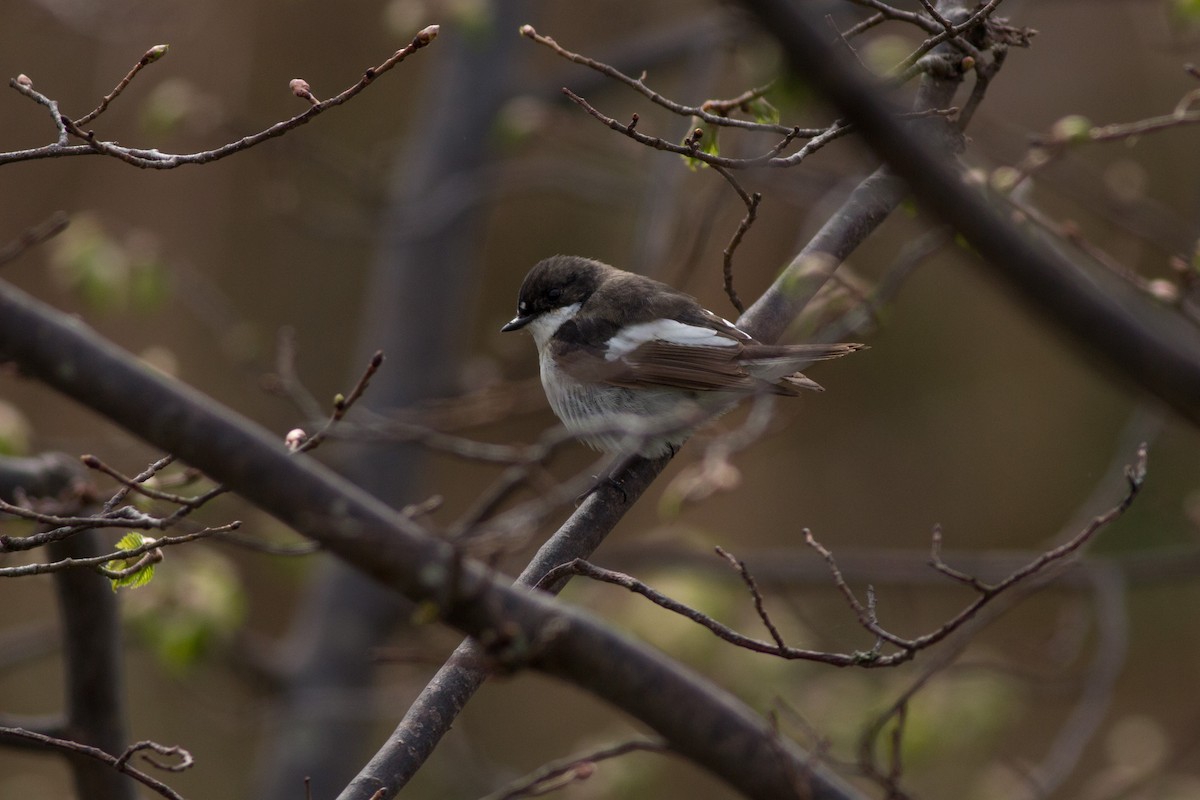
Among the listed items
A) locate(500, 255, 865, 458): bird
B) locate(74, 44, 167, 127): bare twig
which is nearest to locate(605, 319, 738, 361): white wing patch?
locate(500, 255, 865, 458): bird

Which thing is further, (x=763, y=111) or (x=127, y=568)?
(x=763, y=111)

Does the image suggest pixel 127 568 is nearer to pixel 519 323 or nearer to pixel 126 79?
pixel 126 79

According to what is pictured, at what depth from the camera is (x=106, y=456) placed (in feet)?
23.2

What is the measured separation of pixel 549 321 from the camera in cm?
479

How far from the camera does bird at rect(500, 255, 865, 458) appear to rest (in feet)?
12.4

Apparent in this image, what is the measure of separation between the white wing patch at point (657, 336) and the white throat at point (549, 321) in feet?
1.13

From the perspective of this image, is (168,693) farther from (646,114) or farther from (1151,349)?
(1151,349)

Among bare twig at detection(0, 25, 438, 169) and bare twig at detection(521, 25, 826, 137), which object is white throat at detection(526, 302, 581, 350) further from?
bare twig at detection(0, 25, 438, 169)

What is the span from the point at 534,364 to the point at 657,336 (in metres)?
1.93

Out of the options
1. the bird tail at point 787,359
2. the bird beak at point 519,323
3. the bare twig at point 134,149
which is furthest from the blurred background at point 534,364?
the bare twig at point 134,149

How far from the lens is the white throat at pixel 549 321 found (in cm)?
472

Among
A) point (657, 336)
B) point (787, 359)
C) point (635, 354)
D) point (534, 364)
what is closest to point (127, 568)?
point (787, 359)

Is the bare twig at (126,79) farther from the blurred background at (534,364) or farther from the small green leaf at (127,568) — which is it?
the blurred background at (534,364)

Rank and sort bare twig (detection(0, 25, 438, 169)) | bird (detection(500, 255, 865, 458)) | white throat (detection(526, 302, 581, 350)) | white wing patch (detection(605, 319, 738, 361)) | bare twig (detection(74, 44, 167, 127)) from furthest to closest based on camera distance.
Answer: white throat (detection(526, 302, 581, 350))
white wing patch (detection(605, 319, 738, 361))
bird (detection(500, 255, 865, 458))
bare twig (detection(74, 44, 167, 127))
bare twig (detection(0, 25, 438, 169))
